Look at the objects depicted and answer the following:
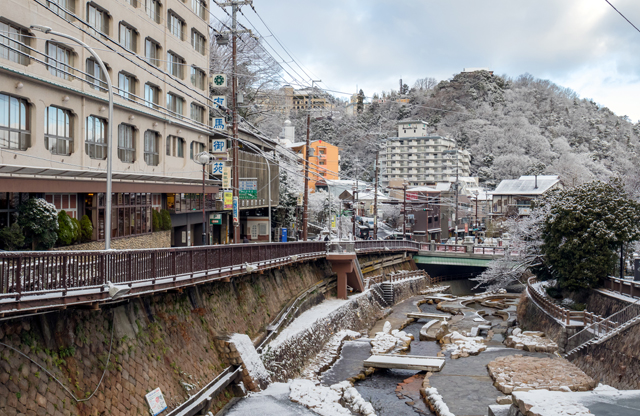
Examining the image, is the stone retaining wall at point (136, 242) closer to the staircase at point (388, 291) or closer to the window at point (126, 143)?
the window at point (126, 143)

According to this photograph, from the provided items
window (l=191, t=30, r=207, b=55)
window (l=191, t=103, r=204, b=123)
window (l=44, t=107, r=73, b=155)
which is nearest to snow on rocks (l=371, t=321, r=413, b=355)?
window (l=44, t=107, r=73, b=155)

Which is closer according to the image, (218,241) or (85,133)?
(85,133)

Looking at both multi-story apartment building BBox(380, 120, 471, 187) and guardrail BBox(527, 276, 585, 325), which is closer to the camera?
guardrail BBox(527, 276, 585, 325)

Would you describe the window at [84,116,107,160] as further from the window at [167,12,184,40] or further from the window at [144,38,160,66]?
the window at [167,12,184,40]

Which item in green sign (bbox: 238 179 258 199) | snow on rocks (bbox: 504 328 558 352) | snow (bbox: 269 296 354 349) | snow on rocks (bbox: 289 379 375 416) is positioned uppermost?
green sign (bbox: 238 179 258 199)

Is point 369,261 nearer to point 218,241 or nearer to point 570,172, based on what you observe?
point 218,241

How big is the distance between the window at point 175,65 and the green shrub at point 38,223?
1512 cm

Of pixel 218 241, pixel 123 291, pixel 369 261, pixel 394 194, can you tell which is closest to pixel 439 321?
pixel 369 261

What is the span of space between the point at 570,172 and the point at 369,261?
165 ft

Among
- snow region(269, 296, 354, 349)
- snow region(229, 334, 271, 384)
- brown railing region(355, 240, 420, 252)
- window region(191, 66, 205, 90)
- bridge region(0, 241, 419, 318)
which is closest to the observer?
bridge region(0, 241, 419, 318)

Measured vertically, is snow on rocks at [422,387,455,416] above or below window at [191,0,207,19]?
below

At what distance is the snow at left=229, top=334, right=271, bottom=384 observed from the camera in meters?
17.7

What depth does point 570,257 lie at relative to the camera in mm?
29031

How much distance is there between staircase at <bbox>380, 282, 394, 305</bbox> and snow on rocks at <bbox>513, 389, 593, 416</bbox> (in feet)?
89.8
